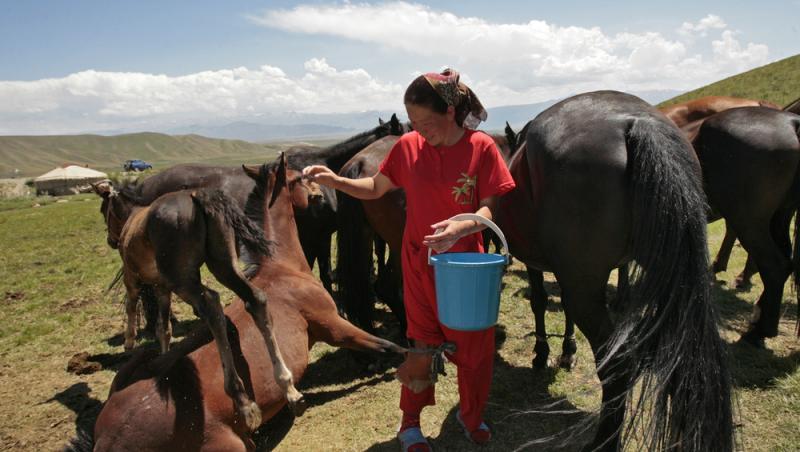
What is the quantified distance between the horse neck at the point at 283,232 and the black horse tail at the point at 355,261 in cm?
93

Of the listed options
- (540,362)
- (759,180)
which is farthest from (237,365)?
(759,180)

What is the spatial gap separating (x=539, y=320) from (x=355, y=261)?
75.7 inches

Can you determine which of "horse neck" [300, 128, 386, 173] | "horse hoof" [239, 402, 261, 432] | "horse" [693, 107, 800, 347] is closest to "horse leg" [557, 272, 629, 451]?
"horse hoof" [239, 402, 261, 432]

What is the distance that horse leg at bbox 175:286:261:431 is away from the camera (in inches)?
109

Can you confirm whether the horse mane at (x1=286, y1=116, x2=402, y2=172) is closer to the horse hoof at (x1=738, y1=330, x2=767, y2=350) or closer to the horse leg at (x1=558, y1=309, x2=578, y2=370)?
the horse leg at (x1=558, y1=309, x2=578, y2=370)

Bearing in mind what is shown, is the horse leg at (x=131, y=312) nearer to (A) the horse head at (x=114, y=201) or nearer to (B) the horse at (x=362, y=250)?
(A) the horse head at (x=114, y=201)

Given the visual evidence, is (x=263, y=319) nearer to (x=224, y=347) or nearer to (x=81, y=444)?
(x=224, y=347)

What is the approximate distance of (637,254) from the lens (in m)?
2.39

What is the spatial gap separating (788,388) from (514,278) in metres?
3.92

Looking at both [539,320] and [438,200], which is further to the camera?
[539,320]

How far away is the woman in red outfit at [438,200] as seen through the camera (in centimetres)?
262

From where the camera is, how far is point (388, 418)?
365 cm

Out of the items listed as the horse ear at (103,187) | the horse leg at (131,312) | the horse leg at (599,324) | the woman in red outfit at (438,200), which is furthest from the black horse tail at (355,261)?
the horse leg at (599,324)

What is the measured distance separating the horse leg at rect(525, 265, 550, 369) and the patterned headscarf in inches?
70.7
